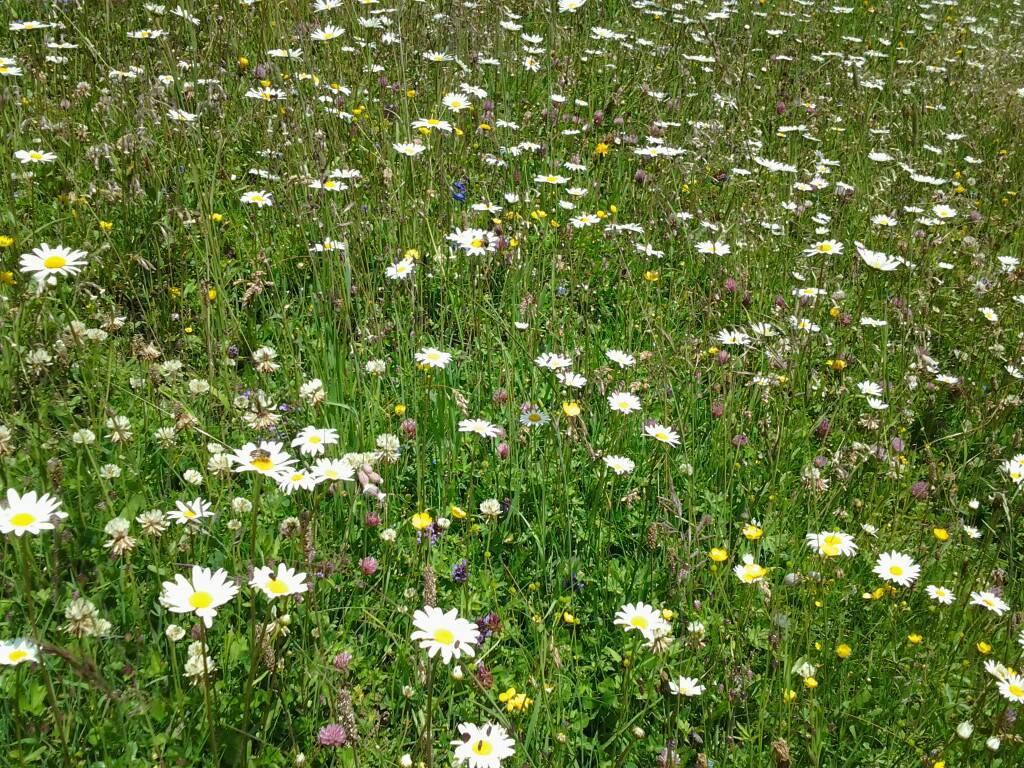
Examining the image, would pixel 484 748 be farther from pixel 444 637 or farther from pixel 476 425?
pixel 476 425

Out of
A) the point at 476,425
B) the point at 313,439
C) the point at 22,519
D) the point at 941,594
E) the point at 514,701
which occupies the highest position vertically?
the point at 22,519

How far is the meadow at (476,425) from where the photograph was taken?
5.35 feet

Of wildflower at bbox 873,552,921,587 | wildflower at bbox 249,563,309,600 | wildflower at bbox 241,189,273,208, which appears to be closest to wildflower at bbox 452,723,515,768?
wildflower at bbox 249,563,309,600

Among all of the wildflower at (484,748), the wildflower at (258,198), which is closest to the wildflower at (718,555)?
the wildflower at (484,748)

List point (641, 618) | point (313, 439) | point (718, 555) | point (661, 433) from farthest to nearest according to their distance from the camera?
1. point (661, 433)
2. point (718, 555)
3. point (313, 439)
4. point (641, 618)

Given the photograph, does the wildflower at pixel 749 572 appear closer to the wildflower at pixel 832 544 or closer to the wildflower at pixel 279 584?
the wildflower at pixel 832 544

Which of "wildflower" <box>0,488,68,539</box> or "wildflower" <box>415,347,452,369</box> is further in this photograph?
"wildflower" <box>415,347,452,369</box>

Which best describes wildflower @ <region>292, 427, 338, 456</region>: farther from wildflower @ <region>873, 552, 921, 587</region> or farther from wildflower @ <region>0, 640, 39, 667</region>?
wildflower @ <region>873, 552, 921, 587</region>

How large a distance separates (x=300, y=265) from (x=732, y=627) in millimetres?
1789

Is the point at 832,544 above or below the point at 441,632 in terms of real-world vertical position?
below

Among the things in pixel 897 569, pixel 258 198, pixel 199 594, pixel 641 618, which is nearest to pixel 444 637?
pixel 199 594

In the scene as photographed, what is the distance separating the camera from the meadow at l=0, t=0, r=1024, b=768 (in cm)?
163


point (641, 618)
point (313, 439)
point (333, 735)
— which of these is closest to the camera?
point (333, 735)

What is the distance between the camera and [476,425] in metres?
2.20
